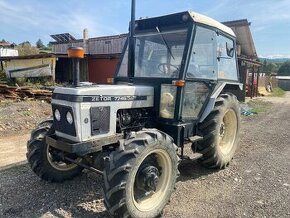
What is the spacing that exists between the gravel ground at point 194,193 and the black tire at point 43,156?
0.18 meters

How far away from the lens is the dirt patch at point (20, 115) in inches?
337

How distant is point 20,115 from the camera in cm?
953

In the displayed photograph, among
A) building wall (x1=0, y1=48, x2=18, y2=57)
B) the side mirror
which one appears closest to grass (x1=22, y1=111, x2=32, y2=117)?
the side mirror

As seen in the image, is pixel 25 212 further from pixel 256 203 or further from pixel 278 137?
pixel 278 137

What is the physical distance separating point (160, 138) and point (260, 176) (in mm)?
2390

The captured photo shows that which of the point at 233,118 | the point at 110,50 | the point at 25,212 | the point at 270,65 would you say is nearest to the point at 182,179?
the point at 233,118

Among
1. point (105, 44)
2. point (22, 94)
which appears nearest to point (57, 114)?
point (22, 94)

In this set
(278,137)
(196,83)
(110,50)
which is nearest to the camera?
(196,83)

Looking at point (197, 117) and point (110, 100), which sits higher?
point (110, 100)

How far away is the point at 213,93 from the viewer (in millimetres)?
5145

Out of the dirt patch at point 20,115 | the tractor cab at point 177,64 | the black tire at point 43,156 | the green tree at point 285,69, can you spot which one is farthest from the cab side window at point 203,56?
the green tree at point 285,69

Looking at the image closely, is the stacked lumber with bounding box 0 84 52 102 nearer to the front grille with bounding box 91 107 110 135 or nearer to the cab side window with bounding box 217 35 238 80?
→ the cab side window with bounding box 217 35 238 80

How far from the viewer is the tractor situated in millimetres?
3535

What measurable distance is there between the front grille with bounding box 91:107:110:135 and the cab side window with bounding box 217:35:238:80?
2.39 metres
